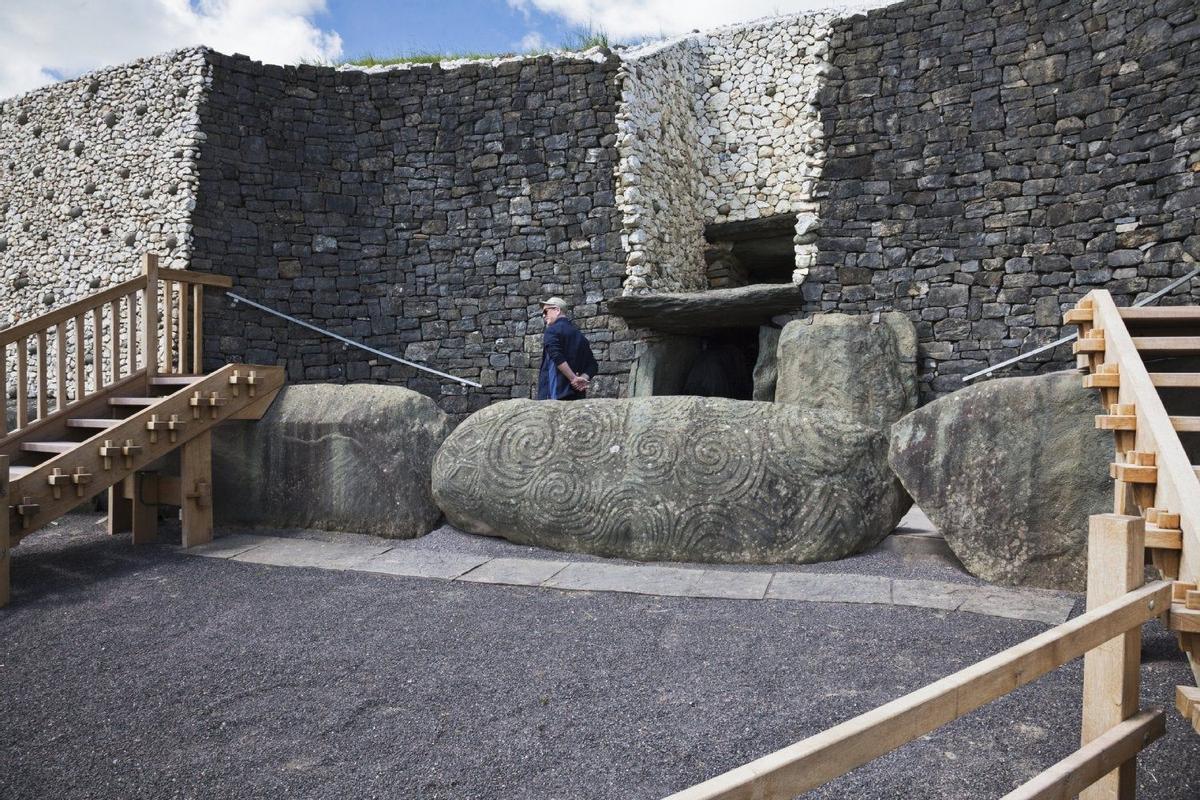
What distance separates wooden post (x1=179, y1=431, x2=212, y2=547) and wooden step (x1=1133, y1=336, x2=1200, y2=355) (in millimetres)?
5313

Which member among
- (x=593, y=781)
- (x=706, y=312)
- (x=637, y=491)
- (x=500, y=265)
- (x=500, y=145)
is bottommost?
(x=593, y=781)

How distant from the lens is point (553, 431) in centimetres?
487

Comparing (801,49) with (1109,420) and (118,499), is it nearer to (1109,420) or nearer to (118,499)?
(1109,420)

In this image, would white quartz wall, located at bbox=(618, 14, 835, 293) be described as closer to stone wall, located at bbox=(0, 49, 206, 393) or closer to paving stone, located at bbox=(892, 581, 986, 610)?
stone wall, located at bbox=(0, 49, 206, 393)

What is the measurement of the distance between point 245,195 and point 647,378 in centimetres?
531

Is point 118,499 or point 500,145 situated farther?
point 500,145

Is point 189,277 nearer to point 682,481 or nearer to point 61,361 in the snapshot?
point 61,361

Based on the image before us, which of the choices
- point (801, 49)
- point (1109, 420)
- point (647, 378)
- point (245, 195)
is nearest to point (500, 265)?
point (647, 378)

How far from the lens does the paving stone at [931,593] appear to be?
3.67 meters

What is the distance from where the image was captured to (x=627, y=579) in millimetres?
4191

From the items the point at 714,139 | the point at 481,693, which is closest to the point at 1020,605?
the point at 481,693

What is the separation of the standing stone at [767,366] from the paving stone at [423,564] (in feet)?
15.3

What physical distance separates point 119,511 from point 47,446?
3.93 feet

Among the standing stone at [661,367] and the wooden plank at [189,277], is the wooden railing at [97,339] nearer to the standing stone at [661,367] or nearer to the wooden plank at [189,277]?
the wooden plank at [189,277]
